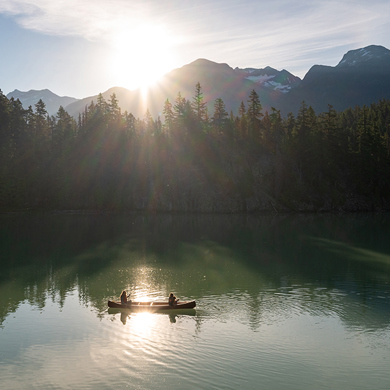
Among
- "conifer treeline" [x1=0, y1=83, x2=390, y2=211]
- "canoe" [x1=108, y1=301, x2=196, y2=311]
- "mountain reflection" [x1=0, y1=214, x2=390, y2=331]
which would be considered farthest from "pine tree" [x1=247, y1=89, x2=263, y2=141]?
"canoe" [x1=108, y1=301, x2=196, y2=311]

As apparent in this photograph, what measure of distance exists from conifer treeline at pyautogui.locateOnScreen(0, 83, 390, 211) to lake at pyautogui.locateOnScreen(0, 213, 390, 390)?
247ft

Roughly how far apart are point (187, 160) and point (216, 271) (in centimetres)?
9599

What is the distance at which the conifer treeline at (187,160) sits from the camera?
414 ft

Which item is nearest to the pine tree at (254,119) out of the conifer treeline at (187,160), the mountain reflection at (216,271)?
the conifer treeline at (187,160)

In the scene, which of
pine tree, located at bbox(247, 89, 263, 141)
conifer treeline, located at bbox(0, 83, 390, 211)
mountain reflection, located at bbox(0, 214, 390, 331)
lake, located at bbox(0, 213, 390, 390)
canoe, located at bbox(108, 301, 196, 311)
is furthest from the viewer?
pine tree, located at bbox(247, 89, 263, 141)

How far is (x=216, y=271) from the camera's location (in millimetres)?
39156

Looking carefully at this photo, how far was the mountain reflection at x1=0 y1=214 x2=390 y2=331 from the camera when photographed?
27312mm

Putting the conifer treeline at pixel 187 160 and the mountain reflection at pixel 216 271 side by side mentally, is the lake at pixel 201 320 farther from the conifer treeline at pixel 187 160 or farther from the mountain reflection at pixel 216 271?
the conifer treeline at pixel 187 160

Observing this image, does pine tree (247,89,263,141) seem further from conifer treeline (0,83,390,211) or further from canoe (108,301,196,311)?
canoe (108,301,196,311)

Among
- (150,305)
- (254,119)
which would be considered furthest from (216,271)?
(254,119)

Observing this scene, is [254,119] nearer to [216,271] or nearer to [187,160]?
[187,160]

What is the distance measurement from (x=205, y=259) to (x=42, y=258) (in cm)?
2135

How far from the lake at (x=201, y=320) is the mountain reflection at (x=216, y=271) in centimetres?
20

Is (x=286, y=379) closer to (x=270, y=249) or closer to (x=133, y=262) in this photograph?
(x=133, y=262)
